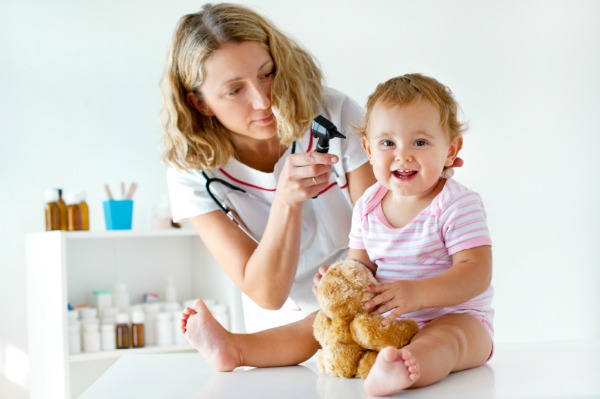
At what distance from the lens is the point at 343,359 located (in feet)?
3.67

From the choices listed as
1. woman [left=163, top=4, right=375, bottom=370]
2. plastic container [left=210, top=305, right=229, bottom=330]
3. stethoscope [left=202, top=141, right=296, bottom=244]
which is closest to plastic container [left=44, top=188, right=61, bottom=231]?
plastic container [left=210, top=305, right=229, bottom=330]

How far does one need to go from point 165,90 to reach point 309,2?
6.99 ft

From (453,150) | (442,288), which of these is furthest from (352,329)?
(453,150)

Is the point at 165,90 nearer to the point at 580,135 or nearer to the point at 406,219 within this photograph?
the point at 406,219

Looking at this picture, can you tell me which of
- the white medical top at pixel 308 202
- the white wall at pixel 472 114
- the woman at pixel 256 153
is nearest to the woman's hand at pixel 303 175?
the woman at pixel 256 153

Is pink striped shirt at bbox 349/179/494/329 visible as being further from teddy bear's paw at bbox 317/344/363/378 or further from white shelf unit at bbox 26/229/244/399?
white shelf unit at bbox 26/229/244/399

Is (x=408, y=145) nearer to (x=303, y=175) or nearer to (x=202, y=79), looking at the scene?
(x=303, y=175)

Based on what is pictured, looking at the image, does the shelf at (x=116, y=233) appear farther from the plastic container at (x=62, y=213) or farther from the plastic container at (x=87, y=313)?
the plastic container at (x=87, y=313)

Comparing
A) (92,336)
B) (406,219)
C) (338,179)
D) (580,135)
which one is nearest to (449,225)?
(406,219)

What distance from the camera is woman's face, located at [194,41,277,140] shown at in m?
1.49

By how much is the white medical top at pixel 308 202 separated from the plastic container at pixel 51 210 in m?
1.50

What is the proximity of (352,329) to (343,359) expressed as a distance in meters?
0.05

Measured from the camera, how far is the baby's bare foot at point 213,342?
1.23 m

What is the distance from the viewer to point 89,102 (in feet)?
11.1
